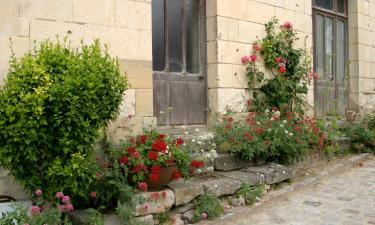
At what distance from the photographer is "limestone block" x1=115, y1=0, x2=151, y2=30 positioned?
4324 millimetres

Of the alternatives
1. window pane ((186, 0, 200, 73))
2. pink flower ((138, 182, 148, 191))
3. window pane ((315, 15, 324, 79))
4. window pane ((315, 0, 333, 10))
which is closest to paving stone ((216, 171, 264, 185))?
pink flower ((138, 182, 148, 191))

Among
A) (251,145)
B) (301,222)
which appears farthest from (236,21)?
(301,222)

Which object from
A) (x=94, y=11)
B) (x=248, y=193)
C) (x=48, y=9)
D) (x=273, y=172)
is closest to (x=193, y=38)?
(x=94, y=11)

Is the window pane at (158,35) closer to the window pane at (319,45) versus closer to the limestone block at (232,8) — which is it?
the limestone block at (232,8)

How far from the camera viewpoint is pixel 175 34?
536 centimetres

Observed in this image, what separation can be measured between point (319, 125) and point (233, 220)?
9.44ft

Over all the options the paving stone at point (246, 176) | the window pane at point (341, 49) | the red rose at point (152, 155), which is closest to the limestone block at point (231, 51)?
the paving stone at point (246, 176)

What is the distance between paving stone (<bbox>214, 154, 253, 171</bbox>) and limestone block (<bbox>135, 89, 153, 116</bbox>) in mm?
944

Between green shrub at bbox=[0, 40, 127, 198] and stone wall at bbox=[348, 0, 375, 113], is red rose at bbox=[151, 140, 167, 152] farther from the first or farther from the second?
stone wall at bbox=[348, 0, 375, 113]

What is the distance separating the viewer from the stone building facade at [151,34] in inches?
146

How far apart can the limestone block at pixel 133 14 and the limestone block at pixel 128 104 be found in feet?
2.39

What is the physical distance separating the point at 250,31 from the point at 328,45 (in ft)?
9.74

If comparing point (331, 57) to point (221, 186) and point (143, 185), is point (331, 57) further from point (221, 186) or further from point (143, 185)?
point (143, 185)

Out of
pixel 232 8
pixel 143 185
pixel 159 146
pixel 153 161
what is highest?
pixel 232 8
